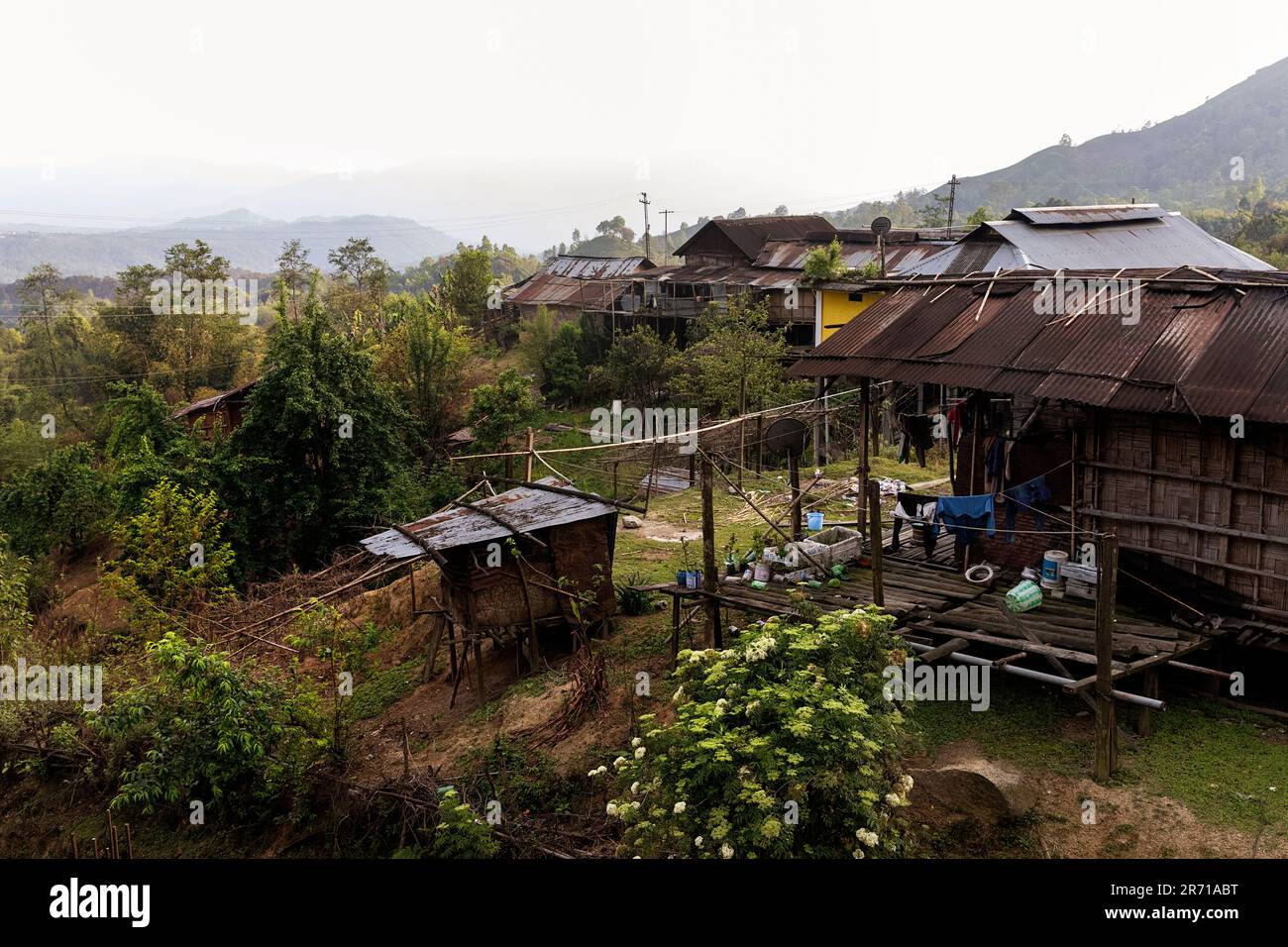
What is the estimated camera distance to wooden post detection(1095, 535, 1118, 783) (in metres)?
8.95

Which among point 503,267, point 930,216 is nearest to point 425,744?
point 930,216

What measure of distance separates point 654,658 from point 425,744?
10.6 feet

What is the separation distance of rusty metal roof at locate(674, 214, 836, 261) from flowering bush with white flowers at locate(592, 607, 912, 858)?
116 ft

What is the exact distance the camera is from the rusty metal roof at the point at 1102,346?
399 inches

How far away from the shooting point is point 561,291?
1945 inches

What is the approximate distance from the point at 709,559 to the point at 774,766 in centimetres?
488

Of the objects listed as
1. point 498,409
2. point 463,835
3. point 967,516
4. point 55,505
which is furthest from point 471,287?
point 463,835

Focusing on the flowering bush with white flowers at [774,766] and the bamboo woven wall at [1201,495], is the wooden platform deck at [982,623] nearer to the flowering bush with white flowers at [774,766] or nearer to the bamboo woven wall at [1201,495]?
the bamboo woven wall at [1201,495]

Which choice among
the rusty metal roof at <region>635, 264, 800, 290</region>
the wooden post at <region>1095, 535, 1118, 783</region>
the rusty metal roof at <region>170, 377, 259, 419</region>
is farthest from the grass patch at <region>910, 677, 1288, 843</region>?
the rusty metal roof at <region>635, 264, 800, 290</region>

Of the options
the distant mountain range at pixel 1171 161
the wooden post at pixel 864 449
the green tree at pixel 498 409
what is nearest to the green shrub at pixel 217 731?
the wooden post at pixel 864 449

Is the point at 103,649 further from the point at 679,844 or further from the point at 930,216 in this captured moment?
the point at 930,216

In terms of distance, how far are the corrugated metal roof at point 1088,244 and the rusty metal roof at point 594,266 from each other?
89.4 ft
